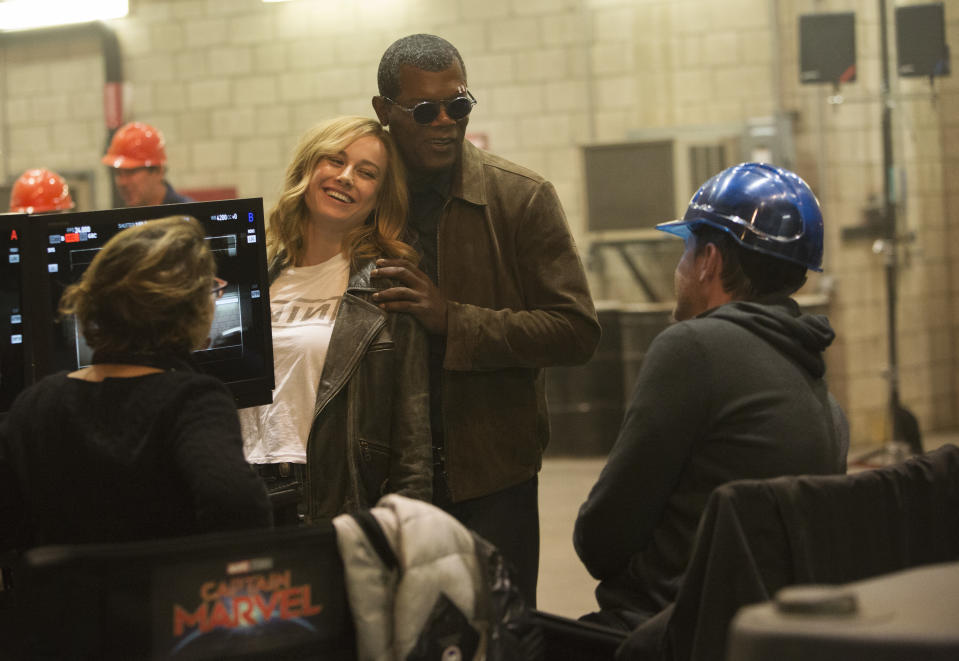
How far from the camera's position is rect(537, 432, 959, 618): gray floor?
4.47 metres

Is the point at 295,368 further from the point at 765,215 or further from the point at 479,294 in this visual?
the point at 765,215

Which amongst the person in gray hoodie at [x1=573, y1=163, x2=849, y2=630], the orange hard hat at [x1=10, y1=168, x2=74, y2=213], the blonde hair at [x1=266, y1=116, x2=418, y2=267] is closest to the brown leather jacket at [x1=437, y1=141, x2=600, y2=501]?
the blonde hair at [x1=266, y1=116, x2=418, y2=267]

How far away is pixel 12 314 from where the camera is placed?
2031mm

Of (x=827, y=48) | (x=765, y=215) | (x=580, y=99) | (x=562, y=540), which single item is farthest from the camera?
(x=580, y=99)

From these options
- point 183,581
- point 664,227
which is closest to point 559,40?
point 664,227

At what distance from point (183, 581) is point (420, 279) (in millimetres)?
1040

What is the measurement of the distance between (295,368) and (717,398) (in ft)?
2.92

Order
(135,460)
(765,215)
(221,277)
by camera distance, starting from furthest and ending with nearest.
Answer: (221,277) < (765,215) < (135,460)

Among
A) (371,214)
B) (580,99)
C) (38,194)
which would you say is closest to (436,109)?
(371,214)

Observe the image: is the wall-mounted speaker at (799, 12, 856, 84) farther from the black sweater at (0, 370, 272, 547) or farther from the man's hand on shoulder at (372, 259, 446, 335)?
the black sweater at (0, 370, 272, 547)

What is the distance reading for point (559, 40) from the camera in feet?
25.6

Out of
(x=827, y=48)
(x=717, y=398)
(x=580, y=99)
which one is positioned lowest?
(x=717, y=398)

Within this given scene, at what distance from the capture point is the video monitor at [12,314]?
201 centimetres

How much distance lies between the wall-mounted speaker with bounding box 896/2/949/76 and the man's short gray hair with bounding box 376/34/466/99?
519 cm
